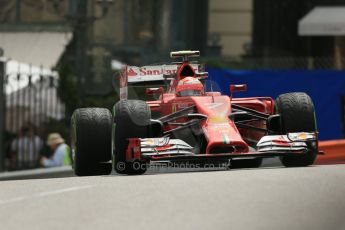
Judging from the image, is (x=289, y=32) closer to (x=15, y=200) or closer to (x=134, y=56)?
(x=134, y=56)

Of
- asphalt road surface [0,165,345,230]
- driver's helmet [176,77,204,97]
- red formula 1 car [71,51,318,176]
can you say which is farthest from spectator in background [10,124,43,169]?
asphalt road surface [0,165,345,230]

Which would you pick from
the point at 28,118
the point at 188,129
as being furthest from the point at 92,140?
the point at 28,118

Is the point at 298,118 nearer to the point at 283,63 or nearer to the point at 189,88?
the point at 189,88

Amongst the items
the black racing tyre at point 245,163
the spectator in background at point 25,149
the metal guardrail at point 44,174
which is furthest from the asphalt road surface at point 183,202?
the spectator in background at point 25,149

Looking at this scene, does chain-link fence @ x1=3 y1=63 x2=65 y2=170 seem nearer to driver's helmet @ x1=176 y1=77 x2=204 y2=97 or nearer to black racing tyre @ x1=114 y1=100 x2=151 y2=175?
driver's helmet @ x1=176 y1=77 x2=204 y2=97

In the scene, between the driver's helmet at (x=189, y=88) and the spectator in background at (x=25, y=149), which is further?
the spectator in background at (x=25, y=149)

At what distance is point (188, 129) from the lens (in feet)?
50.6

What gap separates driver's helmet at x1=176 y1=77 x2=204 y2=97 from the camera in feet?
51.7

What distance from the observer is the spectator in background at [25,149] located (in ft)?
78.4

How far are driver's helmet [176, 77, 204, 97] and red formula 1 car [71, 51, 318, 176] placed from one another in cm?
1

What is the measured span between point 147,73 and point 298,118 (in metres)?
2.06

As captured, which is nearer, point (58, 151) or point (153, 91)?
point (153, 91)

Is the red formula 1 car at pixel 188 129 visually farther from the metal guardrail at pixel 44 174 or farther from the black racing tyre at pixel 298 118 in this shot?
the metal guardrail at pixel 44 174

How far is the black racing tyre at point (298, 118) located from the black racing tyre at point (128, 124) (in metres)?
1.44
